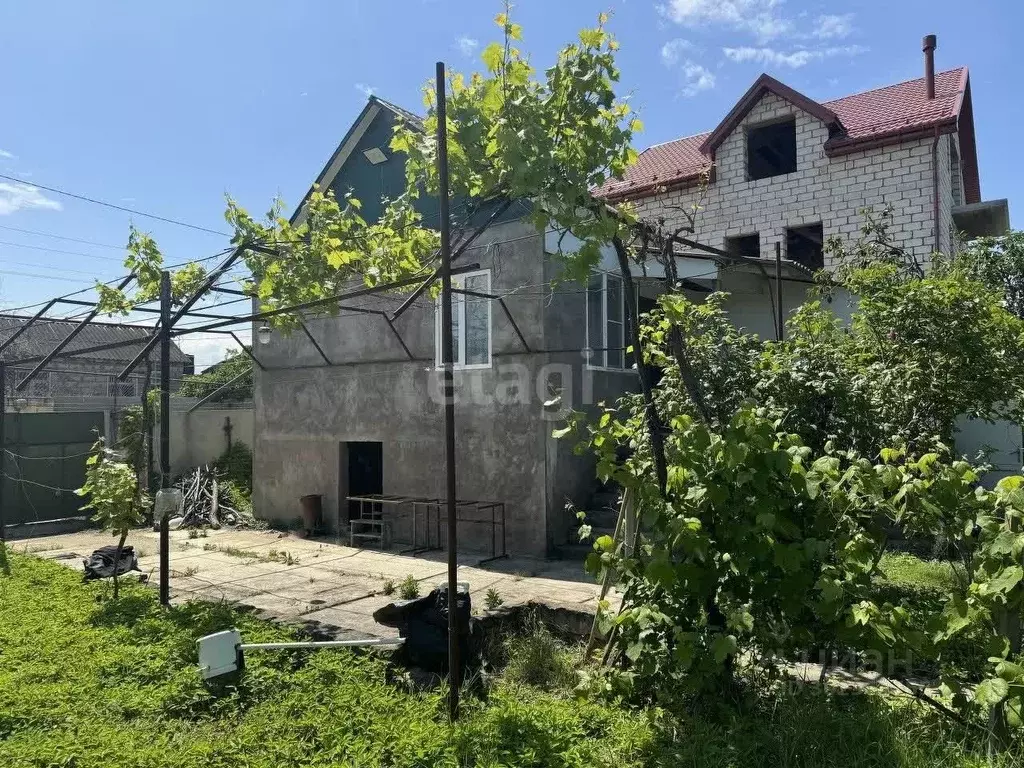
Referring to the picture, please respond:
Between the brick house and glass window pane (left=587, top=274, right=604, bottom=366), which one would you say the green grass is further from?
glass window pane (left=587, top=274, right=604, bottom=366)

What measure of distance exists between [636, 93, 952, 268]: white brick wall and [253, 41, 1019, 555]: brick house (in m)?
0.03

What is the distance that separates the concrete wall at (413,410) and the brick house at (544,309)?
1.2 inches

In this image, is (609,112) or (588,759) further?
(609,112)

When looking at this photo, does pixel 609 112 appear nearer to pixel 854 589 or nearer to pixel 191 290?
pixel 854 589

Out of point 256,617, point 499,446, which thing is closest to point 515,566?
point 499,446

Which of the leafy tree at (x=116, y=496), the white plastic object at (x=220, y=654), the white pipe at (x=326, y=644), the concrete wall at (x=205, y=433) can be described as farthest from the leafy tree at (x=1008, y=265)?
the concrete wall at (x=205, y=433)

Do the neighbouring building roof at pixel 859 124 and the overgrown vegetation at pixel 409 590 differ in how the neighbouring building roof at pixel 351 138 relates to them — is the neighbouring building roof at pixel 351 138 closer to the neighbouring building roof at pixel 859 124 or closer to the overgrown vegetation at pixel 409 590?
the neighbouring building roof at pixel 859 124

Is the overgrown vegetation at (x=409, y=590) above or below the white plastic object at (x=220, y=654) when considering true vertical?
below

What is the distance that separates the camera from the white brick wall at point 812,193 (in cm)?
1191

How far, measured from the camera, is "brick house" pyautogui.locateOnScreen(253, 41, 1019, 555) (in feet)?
32.0

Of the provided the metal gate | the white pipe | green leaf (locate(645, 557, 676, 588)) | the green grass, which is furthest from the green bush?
the metal gate

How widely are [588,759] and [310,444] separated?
10.2 metres

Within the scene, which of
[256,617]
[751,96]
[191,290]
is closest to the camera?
[256,617]

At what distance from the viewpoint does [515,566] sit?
9047 millimetres
